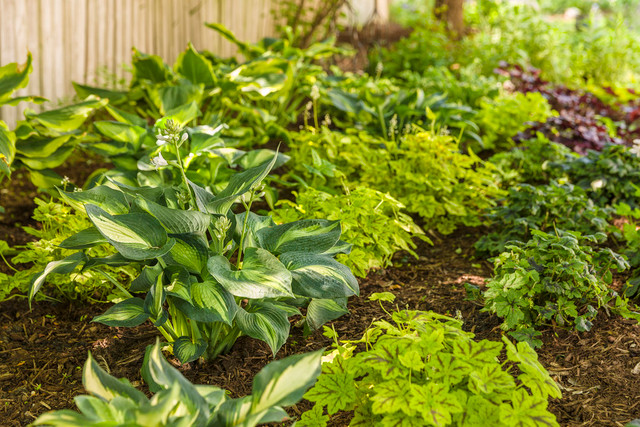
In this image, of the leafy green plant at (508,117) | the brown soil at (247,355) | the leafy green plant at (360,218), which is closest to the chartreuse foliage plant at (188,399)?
the brown soil at (247,355)

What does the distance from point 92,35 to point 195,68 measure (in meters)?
1.21

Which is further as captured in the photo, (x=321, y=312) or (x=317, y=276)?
(x=321, y=312)

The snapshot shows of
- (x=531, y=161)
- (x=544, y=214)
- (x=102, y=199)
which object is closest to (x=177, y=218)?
(x=102, y=199)

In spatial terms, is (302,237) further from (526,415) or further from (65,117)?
(65,117)

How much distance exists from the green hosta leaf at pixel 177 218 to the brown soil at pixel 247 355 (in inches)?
24.1

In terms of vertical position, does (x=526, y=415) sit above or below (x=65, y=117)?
below

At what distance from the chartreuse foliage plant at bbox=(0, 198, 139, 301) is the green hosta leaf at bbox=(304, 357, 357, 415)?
105 cm

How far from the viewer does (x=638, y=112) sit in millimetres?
5402

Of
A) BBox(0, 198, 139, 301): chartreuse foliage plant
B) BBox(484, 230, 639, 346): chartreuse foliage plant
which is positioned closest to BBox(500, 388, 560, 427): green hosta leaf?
BBox(484, 230, 639, 346): chartreuse foliage plant

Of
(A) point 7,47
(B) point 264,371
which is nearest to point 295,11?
(A) point 7,47

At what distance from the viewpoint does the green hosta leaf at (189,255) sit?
2.15 metres

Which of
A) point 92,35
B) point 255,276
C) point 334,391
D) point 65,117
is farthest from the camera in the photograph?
point 92,35

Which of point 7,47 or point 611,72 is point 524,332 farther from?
point 611,72

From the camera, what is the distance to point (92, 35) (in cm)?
486
